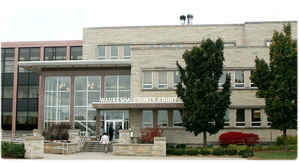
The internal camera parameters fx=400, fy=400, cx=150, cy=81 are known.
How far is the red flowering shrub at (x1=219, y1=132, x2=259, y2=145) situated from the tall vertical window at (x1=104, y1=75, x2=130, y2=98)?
9.18 metres

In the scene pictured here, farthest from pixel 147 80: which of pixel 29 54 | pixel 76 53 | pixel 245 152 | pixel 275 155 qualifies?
pixel 29 54

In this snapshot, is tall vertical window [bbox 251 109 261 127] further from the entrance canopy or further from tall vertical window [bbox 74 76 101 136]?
tall vertical window [bbox 74 76 101 136]

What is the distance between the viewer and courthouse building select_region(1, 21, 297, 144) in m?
32.2

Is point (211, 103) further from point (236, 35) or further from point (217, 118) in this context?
point (236, 35)

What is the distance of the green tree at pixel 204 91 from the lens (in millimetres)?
27062

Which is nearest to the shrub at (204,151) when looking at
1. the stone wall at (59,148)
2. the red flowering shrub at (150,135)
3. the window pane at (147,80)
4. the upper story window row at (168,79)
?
the red flowering shrub at (150,135)

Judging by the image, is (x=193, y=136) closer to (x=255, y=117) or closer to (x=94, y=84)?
(x=255, y=117)

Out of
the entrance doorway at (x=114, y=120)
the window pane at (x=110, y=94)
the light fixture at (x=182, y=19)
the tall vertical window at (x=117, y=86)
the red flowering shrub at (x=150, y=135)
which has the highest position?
the light fixture at (x=182, y=19)

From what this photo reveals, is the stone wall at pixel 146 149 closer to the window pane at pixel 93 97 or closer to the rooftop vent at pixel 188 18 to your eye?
the window pane at pixel 93 97

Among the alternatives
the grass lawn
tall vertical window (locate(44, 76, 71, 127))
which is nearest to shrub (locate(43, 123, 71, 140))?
tall vertical window (locate(44, 76, 71, 127))

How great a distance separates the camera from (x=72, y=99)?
1399 inches

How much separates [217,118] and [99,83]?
1229 cm

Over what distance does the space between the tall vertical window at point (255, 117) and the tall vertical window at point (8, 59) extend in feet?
118

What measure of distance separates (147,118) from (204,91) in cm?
716
